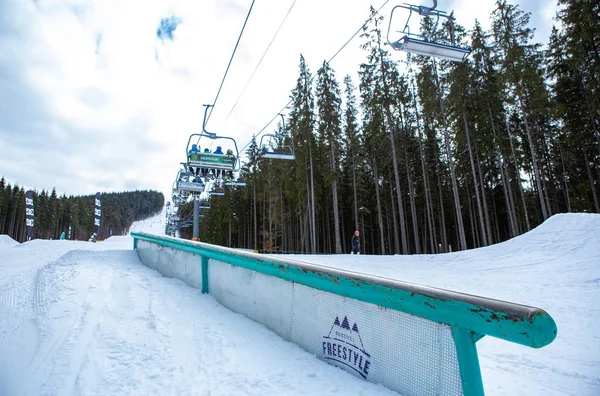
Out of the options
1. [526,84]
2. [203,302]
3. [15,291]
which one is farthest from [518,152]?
[15,291]

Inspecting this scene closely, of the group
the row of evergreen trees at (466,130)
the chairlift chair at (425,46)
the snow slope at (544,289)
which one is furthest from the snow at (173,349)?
the row of evergreen trees at (466,130)

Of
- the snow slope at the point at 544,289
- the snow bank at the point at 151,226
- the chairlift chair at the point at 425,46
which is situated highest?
the snow bank at the point at 151,226

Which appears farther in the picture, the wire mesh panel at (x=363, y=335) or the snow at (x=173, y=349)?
the snow at (x=173, y=349)

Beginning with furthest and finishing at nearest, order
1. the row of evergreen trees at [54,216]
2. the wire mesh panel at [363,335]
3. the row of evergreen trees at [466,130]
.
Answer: the row of evergreen trees at [54,216] → the row of evergreen trees at [466,130] → the wire mesh panel at [363,335]

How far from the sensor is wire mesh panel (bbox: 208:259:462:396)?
1773 mm

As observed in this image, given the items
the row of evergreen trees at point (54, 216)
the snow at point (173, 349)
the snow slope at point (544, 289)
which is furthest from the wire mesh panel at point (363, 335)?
the row of evergreen trees at point (54, 216)

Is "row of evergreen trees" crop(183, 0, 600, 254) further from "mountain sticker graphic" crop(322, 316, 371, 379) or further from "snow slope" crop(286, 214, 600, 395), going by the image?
"mountain sticker graphic" crop(322, 316, 371, 379)

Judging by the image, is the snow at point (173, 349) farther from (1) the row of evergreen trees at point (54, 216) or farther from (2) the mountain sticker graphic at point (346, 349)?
(1) the row of evergreen trees at point (54, 216)

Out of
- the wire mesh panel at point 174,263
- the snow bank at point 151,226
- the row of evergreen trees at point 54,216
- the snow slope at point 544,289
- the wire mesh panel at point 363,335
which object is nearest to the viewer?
the wire mesh panel at point 363,335

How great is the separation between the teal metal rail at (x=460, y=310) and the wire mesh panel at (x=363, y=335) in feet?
0.28

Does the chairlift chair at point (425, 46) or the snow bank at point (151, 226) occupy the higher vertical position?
the snow bank at point (151, 226)

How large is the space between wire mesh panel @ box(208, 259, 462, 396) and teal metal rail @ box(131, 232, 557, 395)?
0.28ft

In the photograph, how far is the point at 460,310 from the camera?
1577 millimetres

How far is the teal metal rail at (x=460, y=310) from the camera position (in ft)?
4.26
